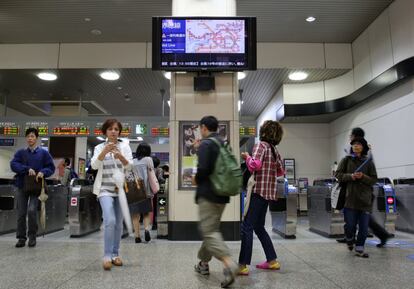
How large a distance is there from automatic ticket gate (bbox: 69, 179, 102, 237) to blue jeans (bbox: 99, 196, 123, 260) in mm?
2708

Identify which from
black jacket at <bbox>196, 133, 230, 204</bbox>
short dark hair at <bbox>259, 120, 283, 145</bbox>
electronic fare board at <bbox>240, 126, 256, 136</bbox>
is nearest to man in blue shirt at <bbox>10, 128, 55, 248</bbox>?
black jacket at <bbox>196, 133, 230, 204</bbox>

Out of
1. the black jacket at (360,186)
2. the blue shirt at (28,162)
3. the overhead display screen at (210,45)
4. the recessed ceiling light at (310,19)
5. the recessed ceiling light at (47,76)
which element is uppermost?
the recessed ceiling light at (310,19)

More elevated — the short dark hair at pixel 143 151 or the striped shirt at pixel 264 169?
the short dark hair at pixel 143 151

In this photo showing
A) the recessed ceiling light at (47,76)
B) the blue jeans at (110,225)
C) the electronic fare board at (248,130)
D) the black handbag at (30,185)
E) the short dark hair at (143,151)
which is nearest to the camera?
the blue jeans at (110,225)

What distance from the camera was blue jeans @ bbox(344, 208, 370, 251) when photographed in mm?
4496

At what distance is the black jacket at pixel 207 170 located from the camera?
10.0 ft

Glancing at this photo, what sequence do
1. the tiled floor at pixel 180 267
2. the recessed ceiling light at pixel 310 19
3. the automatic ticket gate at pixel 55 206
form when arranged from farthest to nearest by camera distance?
the recessed ceiling light at pixel 310 19 < the automatic ticket gate at pixel 55 206 < the tiled floor at pixel 180 267

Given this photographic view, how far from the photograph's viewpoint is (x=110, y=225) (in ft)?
12.3

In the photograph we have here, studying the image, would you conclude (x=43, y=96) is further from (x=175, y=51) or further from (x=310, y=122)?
(x=310, y=122)

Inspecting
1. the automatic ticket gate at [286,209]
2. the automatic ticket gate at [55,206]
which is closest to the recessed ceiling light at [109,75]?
the automatic ticket gate at [55,206]

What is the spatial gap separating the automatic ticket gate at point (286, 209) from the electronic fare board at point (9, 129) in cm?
785

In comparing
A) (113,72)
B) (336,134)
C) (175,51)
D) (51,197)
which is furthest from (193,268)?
(336,134)

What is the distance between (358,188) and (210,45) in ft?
10.4

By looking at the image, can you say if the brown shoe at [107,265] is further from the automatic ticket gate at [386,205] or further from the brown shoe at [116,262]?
the automatic ticket gate at [386,205]
